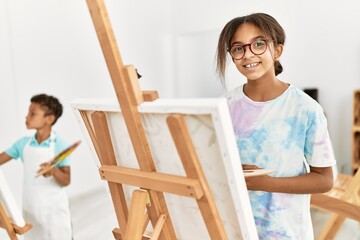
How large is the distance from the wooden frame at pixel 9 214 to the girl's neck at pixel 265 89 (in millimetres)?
1054

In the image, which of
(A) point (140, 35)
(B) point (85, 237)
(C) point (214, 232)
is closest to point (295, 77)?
(A) point (140, 35)

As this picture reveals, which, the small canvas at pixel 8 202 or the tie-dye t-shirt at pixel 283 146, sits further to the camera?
the small canvas at pixel 8 202

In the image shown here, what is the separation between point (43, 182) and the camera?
5.62ft

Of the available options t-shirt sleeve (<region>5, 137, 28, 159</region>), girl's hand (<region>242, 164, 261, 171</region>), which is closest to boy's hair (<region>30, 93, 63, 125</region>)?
t-shirt sleeve (<region>5, 137, 28, 159</region>)

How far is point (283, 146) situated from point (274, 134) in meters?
0.04

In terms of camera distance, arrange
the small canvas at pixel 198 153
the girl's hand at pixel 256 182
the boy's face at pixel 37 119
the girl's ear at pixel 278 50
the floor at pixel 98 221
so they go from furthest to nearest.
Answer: the floor at pixel 98 221, the boy's face at pixel 37 119, the girl's ear at pixel 278 50, the girl's hand at pixel 256 182, the small canvas at pixel 198 153

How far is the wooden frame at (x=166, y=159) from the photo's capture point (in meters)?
0.76

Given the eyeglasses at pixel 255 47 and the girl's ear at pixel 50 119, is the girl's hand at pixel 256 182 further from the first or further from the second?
the girl's ear at pixel 50 119

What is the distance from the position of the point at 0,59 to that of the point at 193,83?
2.47 meters

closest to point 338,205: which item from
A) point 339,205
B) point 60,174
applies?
point 339,205

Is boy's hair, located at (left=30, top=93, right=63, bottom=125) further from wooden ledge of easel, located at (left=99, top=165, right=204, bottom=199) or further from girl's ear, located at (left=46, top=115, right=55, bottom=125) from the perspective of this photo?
wooden ledge of easel, located at (left=99, top=165, right=204, bottom=199)

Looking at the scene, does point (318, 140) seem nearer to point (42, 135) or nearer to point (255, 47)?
point (255, 47)

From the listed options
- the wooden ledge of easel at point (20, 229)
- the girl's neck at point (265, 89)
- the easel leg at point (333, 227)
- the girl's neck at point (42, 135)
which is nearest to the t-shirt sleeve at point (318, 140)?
the girl's neck at point (265, 89)

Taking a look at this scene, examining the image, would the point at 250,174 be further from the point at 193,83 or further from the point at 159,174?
the point at 193,83
